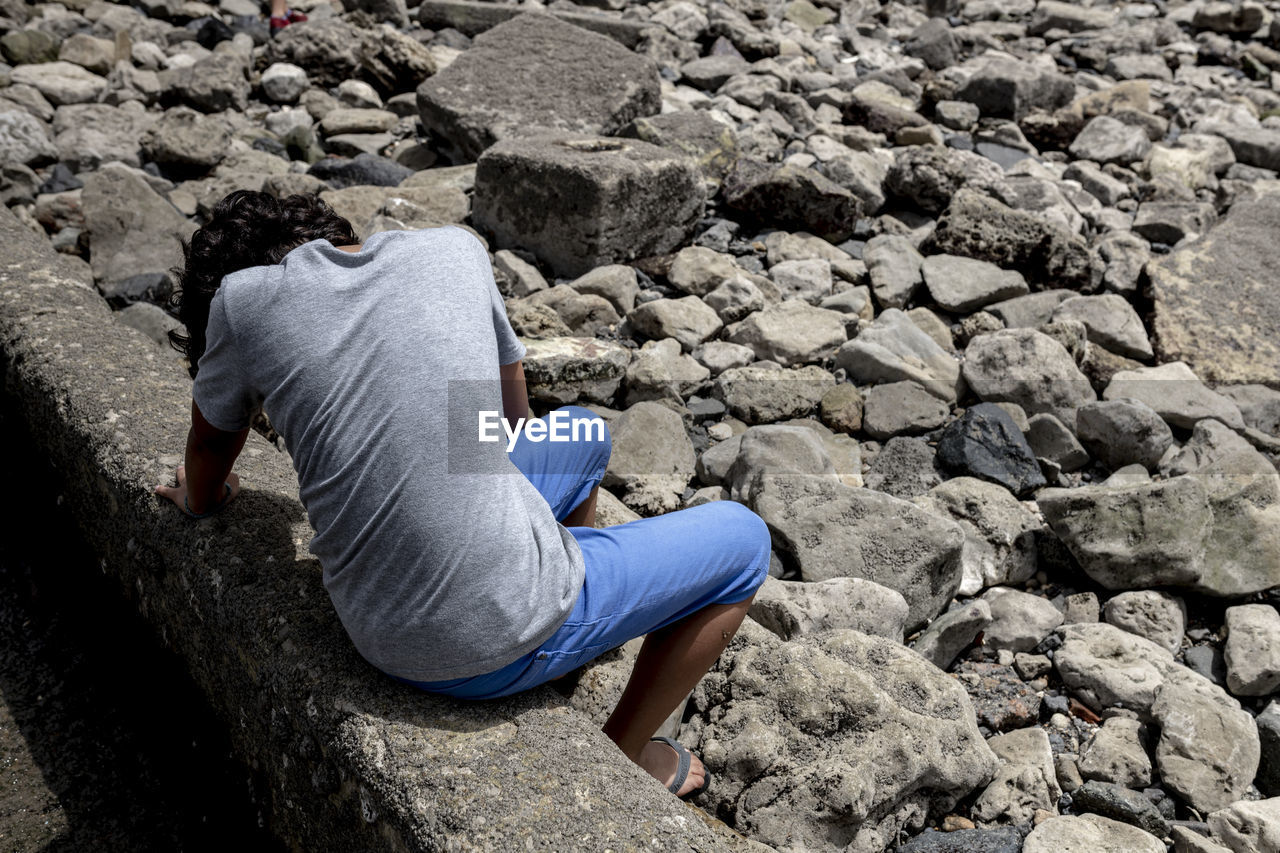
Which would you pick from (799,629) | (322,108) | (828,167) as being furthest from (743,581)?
(322,108)

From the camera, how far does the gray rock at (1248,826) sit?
2061 mm

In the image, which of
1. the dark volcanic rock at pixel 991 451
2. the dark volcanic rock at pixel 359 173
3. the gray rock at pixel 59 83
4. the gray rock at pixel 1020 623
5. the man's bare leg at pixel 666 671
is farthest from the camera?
the gray rock at pixel 59 83

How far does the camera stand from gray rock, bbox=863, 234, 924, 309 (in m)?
4.54

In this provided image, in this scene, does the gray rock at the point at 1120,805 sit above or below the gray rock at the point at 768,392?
above

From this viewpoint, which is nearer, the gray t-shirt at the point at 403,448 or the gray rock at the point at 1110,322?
the gray t-shirt at the point at 403,448

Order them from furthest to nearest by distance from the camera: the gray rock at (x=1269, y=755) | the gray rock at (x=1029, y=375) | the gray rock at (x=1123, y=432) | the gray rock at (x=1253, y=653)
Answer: the gray rock at (x=1029, y=375) < the gray rock at (x=1123, y=432) < the gray rock at (x=1253, y=653) < the gray rock at (x=1269, y=755)

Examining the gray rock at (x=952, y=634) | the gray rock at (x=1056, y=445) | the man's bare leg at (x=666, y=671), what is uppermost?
the man's bare leg at (x=666, y=671)

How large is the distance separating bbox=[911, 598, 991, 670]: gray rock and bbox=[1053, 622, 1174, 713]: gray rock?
23 cm

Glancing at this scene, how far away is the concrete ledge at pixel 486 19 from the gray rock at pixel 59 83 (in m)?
2.75

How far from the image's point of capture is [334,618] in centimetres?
186

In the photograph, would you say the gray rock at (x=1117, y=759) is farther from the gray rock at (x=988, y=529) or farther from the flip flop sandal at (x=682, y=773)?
the flip flop sandal at (x=682, y=773)

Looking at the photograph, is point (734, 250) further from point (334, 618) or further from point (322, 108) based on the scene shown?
point (334, 618)

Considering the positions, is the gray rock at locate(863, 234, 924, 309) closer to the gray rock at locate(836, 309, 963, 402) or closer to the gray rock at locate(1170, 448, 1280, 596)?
the gray rock at locate(836, 309, 963, 402)

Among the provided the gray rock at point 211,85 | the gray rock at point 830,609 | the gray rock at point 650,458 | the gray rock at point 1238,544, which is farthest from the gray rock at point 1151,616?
the gray rock at point 211,85
